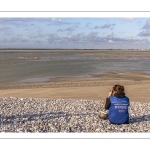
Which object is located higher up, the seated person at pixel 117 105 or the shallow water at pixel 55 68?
the shallow water at pixel 55 68

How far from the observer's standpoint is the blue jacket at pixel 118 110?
340 inches

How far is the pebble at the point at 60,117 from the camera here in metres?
8.57

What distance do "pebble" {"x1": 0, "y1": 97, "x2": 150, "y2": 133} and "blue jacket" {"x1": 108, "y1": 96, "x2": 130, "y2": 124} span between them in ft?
0.62

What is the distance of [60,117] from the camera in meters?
9.96

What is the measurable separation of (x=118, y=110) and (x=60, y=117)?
2.22m

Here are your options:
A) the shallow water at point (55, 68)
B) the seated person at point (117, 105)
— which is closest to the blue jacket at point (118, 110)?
the seated person at point (117, 105)

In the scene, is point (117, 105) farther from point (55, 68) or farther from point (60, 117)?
point (55, 68)

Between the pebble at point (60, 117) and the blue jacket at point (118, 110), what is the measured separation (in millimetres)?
190

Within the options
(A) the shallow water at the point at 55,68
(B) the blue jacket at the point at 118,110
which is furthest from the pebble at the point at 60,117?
(A) the shallow water at the point at 55,68

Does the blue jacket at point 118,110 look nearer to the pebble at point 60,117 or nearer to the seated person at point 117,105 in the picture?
the seated person at point 117,105

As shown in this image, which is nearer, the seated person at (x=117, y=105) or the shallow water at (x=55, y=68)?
the seated person at (x=117, y=105)
